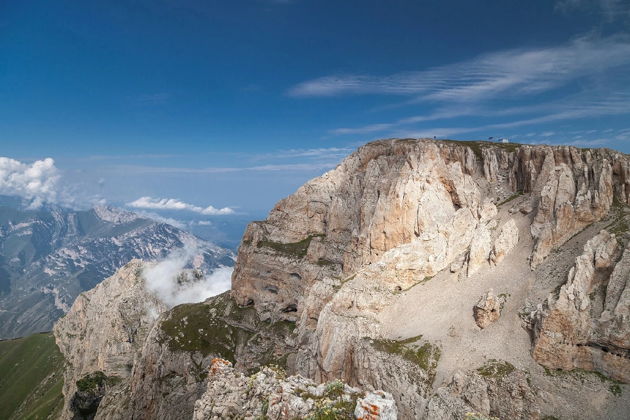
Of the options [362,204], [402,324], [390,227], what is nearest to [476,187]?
[390,227]

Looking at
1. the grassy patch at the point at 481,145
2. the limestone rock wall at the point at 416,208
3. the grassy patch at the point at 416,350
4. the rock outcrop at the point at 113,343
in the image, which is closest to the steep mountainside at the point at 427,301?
the grassy patch at the point at 416,350

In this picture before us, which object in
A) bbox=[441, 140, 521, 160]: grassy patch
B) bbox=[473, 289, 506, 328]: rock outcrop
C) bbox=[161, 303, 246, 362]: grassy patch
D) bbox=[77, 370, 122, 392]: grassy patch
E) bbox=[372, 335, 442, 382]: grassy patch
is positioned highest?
bbox=[441, 140, 521, 160]: grassy patch

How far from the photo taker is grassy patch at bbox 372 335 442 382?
183 feet

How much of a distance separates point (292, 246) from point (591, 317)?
319ft

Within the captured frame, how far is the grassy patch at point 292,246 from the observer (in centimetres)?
12815

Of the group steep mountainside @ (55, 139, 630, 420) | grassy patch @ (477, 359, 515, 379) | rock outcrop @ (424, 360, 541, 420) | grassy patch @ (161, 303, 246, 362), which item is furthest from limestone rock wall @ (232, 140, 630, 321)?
rock outcrop @ (424, 360, 541, 420)

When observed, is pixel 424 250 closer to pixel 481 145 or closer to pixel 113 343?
pixel 481 145

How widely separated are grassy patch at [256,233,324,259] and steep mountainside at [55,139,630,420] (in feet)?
2.61

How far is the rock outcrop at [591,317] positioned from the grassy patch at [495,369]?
394cm

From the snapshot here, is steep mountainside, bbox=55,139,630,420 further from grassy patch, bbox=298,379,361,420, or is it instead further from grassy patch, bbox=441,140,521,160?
grassy patch, bbox=441,140,521,160

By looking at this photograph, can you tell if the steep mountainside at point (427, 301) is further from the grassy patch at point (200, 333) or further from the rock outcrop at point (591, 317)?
the grassy patch at point (200, 333)

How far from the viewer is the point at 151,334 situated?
422ft

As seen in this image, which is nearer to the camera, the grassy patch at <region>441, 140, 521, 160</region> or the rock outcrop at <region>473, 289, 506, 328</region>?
the rock outcrop at <region>473, 289, 506, 328</region>

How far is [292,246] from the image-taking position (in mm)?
132125
